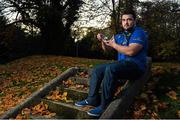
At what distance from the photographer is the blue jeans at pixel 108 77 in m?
6.36

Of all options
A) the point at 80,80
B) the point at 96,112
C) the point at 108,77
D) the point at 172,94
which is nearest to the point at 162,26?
the point at 80,80

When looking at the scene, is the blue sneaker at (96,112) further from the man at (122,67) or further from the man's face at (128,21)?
the man's face at (128,21)

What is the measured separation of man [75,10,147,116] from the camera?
251 inches

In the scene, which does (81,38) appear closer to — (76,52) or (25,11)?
(76,52)

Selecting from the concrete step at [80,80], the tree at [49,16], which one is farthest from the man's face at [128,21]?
the tree at [49,16]

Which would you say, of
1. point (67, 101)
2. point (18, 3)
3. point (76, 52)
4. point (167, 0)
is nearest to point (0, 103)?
point (67, 101)

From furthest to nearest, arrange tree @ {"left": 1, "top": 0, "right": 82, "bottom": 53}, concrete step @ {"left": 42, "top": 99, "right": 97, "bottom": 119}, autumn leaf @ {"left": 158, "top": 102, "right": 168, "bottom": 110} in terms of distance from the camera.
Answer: tree @ {"left": 1, "top": 0, "right": 82, "bottom": 53}, autumn leaf @ {"left": 158, "top": 102, "right": 168, "bottom": 110}, concrete step @ {"left": 42, "top": 99, "right": 97, "bottom": 119}

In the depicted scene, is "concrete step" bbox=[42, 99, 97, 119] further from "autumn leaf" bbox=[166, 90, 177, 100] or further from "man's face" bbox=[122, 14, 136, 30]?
"autumn leaf" bbox=[166, 90, 177, 100]

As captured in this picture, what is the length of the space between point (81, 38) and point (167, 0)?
39.3 feet

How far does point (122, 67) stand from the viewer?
6.45m

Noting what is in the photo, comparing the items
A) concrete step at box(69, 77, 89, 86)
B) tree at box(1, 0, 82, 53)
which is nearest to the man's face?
concrete step at box(69, 77, 89, 86)

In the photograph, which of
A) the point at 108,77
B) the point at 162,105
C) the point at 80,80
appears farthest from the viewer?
the point at 80,80

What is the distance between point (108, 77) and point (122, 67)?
297 millimetres

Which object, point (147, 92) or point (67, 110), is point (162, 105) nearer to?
point (147, 92)
